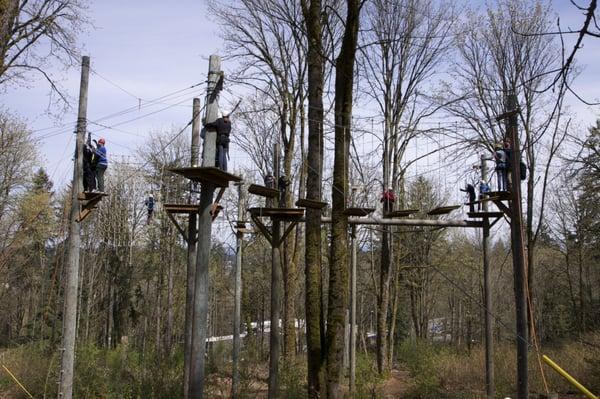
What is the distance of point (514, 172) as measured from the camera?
Answer: 23.6ft

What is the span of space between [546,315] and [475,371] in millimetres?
22670

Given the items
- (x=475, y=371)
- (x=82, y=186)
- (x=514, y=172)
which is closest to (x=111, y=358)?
(x=82, y=186)

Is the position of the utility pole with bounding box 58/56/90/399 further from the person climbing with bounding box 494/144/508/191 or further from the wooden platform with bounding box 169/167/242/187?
the person climbing with bounding box 494/144/508/191

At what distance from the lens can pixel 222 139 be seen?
26.8 ft

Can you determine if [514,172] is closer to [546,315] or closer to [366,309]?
[546,315]

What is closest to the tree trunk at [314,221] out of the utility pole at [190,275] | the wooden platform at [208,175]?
the utility pole at [190,275]

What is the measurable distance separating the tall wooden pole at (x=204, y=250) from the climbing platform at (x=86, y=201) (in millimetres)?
3327

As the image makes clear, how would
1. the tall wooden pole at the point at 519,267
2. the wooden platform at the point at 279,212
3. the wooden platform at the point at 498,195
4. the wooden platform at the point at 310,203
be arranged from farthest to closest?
1. the wooden platform at the point at 279,212
2. the wooden platform at the point at 498,195
3. the wooden platform at the point at 310,203
4. the tall wooden pole at the point at 519,267

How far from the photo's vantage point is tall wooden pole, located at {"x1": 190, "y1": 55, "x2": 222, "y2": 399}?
763 centimetres

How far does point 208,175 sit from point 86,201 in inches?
168

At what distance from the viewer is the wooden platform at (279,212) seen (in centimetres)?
1023

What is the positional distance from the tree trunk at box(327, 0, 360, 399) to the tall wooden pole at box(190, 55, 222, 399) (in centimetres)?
240

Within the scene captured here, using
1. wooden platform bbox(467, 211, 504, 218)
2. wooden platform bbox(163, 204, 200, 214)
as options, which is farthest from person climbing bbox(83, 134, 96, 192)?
wooden platform bbox(467, 211, 504, 218)

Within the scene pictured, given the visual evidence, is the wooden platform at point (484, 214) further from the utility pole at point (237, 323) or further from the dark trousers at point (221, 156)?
the dark trousers at point (221, 156)
